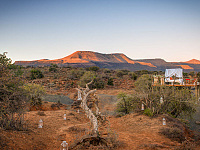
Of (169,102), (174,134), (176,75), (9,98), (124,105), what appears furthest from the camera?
Result: (176,75)

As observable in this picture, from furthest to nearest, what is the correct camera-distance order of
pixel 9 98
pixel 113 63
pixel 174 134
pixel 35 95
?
pixel 113 63 → pixel 35 95 → pixel 174 134 → pixel 9 98

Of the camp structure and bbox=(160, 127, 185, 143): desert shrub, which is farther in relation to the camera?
the camp structure

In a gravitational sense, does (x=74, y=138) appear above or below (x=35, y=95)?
below

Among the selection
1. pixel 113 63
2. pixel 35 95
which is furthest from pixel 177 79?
pixel 113 63

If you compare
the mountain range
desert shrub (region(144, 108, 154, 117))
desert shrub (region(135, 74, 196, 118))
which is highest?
the mountain range

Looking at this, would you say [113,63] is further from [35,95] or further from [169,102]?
[169,102]

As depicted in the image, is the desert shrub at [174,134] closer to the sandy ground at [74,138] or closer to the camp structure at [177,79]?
the sandy ground at [74,138]

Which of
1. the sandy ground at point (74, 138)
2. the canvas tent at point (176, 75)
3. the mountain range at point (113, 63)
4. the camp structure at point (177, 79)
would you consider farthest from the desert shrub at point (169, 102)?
the mountain range at point (113, 63)

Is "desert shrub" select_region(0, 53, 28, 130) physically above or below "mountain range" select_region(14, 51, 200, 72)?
below

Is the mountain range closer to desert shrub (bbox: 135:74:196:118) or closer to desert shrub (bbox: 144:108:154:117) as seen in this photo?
desert shrub (bbox: 135:74:196:118)

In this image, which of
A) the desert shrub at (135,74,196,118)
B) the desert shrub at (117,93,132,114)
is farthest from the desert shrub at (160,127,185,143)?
the desert shrub at (117,93,132,114)

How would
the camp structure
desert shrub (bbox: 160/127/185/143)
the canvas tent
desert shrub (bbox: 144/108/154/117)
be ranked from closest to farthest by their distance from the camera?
desert shrub (bbox: 160/127/185/143)
desert shrub (bbox: 144/108/154/117)
the camp structure
the canvas tent

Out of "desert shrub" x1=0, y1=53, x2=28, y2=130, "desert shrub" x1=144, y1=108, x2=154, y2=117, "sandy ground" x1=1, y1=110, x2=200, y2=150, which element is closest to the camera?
"sandy ground" x1=1, y1=110, x2=200, y2=150

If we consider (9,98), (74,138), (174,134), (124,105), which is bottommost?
(174,134)
